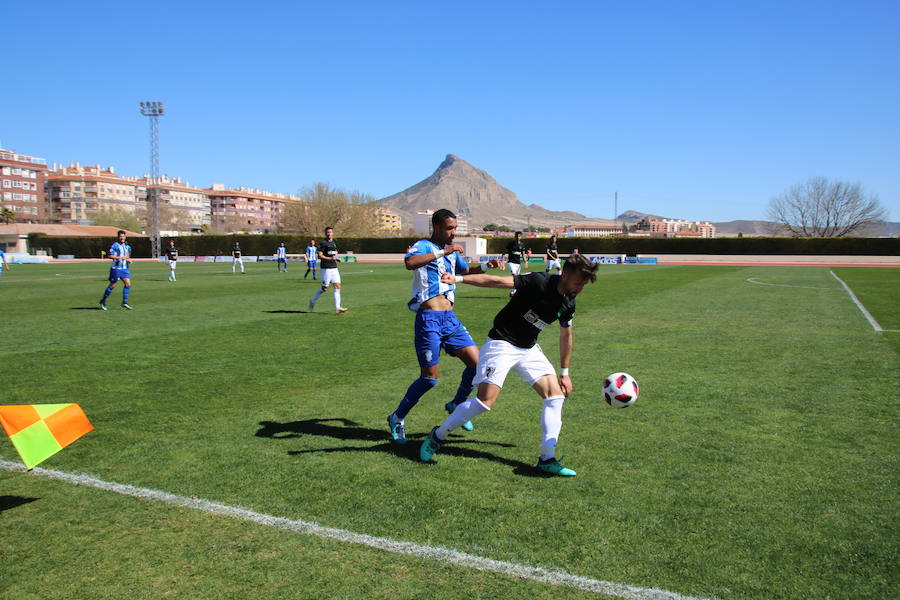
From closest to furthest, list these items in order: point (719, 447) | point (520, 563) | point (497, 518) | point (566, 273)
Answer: point (520, 563) → point (497, 518) → point (566, 273) → point (719, 447)

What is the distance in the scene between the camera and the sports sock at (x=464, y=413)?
5.22m

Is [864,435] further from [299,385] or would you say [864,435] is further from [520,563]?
[299,385]

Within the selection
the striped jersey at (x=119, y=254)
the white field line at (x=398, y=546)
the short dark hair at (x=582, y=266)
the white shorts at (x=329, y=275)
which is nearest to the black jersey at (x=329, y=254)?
the white shorts at (x=329, y=275)

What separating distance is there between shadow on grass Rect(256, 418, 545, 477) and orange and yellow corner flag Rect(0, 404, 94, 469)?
5.98 feet

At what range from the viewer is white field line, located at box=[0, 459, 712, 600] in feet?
11.4

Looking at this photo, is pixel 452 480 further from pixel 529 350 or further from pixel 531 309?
pixel 531 309

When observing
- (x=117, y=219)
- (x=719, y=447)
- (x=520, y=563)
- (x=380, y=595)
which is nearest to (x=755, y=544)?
(x=520, y=563)

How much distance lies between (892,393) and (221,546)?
332 inches

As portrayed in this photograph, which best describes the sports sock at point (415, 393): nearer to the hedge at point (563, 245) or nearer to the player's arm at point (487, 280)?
the player's arm at point (487, 280)

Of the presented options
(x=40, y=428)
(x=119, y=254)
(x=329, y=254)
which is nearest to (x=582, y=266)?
(x=40, y=428)

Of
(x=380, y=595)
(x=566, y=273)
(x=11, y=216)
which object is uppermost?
(x=11, y=216)

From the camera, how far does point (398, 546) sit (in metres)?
3.95

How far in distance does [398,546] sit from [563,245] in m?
73.0

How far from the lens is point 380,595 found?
11.2ft
